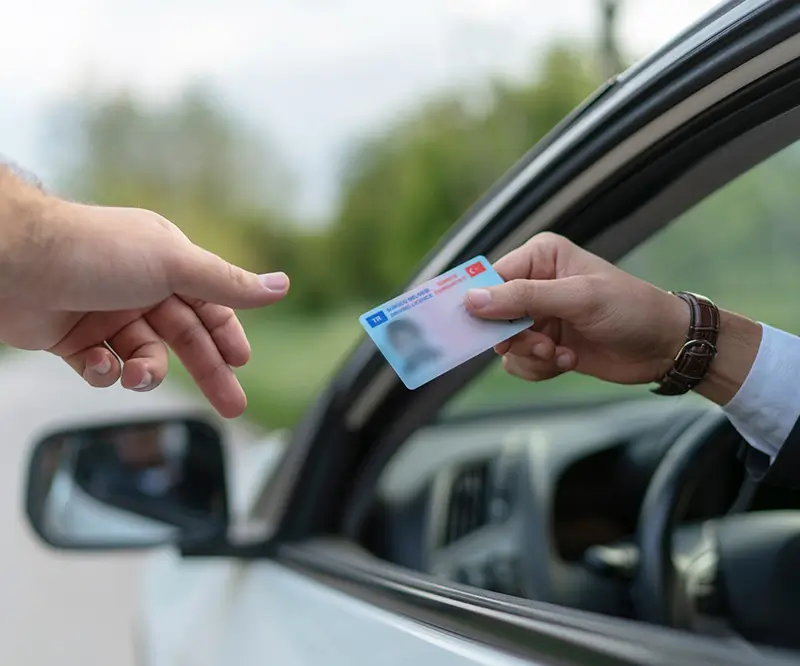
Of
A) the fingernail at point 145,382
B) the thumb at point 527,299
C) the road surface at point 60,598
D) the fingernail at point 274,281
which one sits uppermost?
the fingernail at point 274,281

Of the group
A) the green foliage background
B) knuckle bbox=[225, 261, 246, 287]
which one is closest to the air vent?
the green foliage background

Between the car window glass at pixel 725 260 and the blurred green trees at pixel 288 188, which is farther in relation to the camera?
the blurred green trees at pixel 288 188

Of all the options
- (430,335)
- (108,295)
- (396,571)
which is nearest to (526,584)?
(396,571)

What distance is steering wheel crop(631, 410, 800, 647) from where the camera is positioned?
1562mm

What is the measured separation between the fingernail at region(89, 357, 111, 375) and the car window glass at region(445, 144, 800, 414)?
28.5 inches

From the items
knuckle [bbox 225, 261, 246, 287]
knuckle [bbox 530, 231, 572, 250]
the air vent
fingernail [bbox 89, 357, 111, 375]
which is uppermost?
knuckle [bbox 530, 231, 572, 250]

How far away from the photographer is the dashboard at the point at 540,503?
195cm

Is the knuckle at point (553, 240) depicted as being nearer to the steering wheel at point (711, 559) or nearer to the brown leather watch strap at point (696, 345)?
the brown leather watch strap at point (696, 345)

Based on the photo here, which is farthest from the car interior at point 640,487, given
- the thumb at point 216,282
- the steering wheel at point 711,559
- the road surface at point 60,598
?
the road surface at point 60,598

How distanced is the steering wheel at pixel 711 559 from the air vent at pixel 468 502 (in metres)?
0.46

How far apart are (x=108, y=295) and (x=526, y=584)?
1.22 metres

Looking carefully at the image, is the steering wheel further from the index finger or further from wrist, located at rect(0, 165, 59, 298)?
wrist, located at rect(0, 165, 59, 298)

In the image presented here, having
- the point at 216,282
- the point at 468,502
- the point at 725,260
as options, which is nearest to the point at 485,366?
the point at 216,282

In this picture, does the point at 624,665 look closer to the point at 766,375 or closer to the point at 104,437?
the point at 766,375
